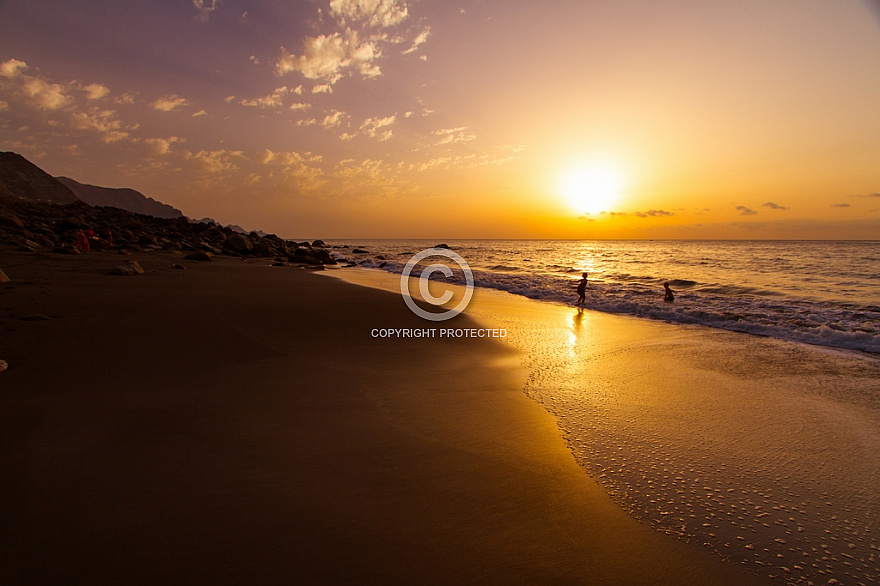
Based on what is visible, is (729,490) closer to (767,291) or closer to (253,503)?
(253,503)

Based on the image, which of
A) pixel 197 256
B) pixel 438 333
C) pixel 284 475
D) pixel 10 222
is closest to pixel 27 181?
pixel 10 222

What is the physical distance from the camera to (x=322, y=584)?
212 centimetres

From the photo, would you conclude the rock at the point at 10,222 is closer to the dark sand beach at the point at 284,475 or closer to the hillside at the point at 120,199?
the dark sand beach at the point at 284,475

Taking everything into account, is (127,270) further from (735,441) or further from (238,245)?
(238,245)

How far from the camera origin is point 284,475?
3.14 meters

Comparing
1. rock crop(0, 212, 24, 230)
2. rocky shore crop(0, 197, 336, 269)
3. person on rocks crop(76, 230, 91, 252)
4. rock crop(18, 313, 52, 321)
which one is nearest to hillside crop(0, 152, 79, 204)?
rocky shore crop(0, 197, 336, 269)

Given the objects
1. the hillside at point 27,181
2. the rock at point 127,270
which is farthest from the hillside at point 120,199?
the rock at point 127,270

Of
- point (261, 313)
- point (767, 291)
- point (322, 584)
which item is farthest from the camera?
point (767, 291)

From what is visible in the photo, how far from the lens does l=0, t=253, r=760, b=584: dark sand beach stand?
2295 millimetres

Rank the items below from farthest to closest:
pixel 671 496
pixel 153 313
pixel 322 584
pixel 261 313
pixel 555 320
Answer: pixel 555 320 → pixel 261 313 → pixel 153 313 → pixel 671 496 → pixel 322 584

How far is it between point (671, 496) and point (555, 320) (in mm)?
8981

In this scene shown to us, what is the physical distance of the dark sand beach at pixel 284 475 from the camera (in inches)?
90.4

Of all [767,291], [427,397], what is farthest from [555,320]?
[767,291]

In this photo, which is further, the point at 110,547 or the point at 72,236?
the point at 72,236
